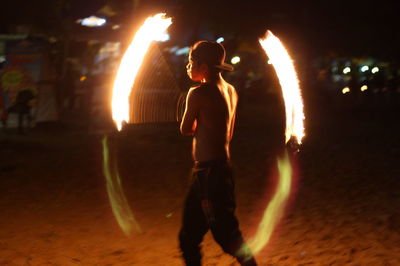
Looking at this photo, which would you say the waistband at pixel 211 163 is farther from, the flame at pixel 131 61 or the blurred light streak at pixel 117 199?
the blurred light streak at pixel 117 199

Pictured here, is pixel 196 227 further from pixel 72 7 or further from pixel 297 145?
pixel 72 7

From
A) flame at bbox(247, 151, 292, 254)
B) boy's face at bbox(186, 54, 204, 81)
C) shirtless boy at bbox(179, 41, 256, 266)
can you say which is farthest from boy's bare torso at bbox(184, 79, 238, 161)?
flame at bbox(247, 151, 292, 254)

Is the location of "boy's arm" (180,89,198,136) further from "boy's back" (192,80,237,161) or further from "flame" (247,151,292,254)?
"flame" (247,151,292,254)

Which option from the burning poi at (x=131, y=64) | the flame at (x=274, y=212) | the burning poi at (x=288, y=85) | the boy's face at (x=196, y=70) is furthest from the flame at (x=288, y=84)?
the flame at (x=274, y=212)

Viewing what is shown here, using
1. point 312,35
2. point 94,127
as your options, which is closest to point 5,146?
point 94,127

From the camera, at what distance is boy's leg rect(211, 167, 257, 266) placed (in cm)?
394

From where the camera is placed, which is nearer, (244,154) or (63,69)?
(244,154)

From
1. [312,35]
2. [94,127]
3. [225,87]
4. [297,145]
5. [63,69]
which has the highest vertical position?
[312,35]

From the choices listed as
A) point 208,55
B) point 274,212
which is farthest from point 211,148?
point 274,212

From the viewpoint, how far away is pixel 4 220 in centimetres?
652

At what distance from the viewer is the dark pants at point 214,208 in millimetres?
3938

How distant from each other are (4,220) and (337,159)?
672cm

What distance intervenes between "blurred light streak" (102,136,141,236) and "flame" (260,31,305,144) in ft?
7.77

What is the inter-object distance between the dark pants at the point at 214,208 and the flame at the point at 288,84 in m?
0.88
